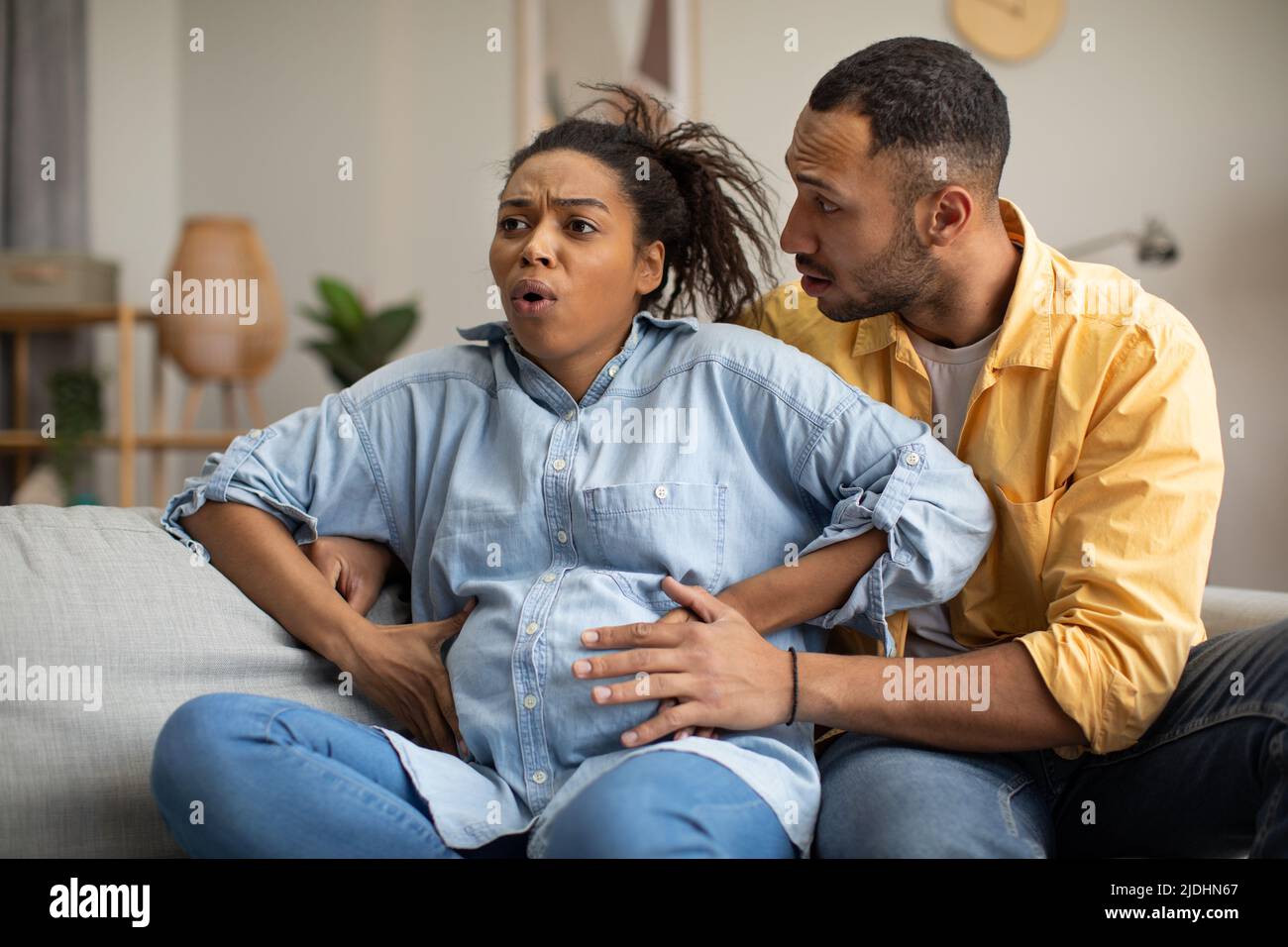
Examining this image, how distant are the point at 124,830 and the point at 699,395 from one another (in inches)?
29.2

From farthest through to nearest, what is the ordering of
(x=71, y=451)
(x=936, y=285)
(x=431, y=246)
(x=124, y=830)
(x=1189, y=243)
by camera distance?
(x=431, y=246), (x=71, y=451), (x=1189, y=243), (x=936, y=285), (x=124, y=830)

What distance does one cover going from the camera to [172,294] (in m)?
3.83

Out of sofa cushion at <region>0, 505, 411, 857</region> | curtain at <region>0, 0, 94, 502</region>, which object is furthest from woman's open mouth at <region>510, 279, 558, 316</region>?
curtain at <region>0, 0, 94, 502</region>

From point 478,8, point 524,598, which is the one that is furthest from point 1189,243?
point 524,598

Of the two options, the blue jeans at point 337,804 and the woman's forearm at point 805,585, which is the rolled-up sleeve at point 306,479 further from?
the woman's forearm at point 805,585

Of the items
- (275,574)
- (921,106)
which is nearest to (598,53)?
(921,106)

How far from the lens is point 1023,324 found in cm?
138

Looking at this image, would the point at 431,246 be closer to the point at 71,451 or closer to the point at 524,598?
the point at 71,451

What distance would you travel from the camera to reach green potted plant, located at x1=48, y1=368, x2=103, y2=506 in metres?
3.76

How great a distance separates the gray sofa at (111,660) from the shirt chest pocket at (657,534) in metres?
0.33

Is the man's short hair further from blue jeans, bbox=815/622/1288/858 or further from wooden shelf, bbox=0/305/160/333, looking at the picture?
wooden shelf, bbox=0/305/160/333

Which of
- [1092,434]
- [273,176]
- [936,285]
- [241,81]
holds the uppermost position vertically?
[241,81]

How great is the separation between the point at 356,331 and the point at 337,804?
279cm
